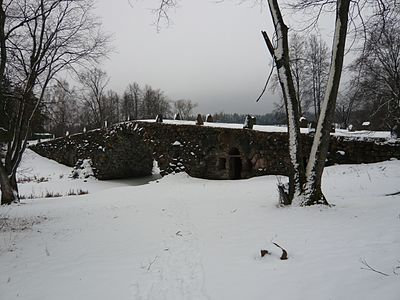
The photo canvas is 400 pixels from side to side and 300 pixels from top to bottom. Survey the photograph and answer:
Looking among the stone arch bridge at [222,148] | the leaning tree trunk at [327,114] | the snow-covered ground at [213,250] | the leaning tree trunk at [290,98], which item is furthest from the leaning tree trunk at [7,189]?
the leaning tree trunk at [327,114]

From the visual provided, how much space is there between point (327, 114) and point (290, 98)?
908 millimetres

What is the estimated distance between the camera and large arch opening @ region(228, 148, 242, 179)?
48.6 feet

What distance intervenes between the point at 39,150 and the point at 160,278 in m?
31.0

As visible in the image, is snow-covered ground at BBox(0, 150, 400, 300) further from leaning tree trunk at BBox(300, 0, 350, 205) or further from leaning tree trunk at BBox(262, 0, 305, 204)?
leaning tree trunk at BBox(262, 0, 305, 204)

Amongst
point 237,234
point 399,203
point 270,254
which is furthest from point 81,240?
point 399,203

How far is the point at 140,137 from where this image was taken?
17.3 meters

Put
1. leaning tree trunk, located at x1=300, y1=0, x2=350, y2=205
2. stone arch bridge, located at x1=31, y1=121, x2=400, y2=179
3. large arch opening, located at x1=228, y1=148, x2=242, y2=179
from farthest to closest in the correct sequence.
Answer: large arch opening, located at x1=228, y1=148, x2=242, y2=179, stone arch bridge, located at x1=31, y1=121, x2=400, y2=179, leaning tree trunk, located at x1=300, y1=0, x2=350, y2=205

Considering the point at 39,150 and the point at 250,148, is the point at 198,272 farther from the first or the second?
the point at 39,150

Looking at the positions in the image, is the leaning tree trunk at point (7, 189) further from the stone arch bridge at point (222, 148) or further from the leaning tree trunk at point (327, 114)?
the leaning tree trunk at point (327, 114)

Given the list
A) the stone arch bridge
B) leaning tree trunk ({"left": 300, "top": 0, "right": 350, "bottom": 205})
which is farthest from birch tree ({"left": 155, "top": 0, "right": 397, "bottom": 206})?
the stone arch bridge

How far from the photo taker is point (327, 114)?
6125 mm

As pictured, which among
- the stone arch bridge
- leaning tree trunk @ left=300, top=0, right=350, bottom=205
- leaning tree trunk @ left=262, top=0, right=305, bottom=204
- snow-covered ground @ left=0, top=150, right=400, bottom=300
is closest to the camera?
snow-covered ground @ left=0, top=150, right=400, bottom=300

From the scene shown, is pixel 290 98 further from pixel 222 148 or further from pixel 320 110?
pixel 222 148

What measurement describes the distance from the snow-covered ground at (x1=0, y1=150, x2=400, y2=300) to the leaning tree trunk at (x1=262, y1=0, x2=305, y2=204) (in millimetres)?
799
